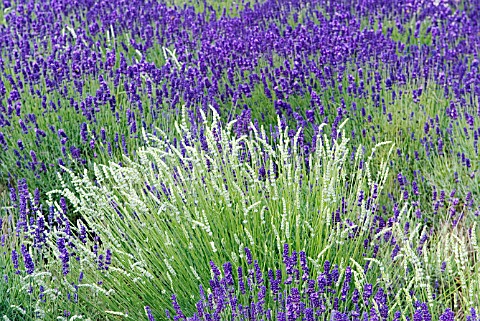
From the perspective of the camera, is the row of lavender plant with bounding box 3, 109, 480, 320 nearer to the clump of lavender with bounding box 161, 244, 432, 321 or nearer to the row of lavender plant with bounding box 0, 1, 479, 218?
the clump of lavender with bounding box 161, 244, 432, 321

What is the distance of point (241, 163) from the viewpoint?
325cm

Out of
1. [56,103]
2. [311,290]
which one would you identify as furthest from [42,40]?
[311,290]

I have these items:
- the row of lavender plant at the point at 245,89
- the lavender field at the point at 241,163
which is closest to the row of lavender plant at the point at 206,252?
the lavender field at the point at 241,163

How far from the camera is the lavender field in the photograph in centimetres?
279

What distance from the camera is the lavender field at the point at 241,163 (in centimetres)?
279

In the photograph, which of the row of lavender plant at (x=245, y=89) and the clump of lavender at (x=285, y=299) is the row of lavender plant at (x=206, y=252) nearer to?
the clump of lavender at (x=285, y=299)

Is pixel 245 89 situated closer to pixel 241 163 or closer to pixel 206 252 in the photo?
pixel 241 163

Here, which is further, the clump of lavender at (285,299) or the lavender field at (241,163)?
the lavender field at (241,163)

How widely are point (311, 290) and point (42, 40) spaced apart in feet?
12.7

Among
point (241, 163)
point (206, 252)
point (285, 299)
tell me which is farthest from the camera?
point (241, 163)

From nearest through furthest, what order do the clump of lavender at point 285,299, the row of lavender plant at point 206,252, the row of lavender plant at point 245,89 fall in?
1. the clump of lavender at point 285,299
2. the row of lavender plant at point 206,252
3. the row of lavender plant at point 245,89

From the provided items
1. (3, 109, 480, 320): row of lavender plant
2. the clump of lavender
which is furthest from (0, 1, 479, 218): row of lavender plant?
the clump of lavender

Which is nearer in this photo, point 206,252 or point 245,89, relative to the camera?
point 206,252

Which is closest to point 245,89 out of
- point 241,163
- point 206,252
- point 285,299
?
point 241,163
